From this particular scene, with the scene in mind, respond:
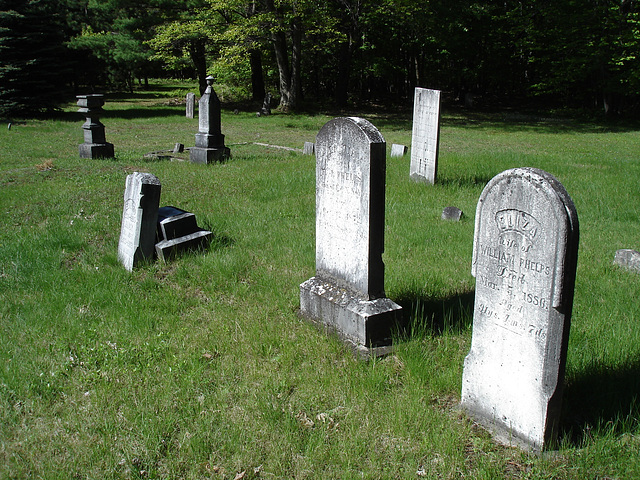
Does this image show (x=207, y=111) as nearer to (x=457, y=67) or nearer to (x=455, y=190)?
(x=455, y=190)

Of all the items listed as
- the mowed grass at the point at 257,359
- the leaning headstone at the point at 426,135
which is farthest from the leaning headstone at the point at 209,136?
the leaning headstone at the point at 426,135

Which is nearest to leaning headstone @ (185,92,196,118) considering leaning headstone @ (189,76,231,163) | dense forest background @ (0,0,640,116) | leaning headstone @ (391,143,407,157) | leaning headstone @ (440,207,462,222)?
dense forest background @ (0,0,640,116)

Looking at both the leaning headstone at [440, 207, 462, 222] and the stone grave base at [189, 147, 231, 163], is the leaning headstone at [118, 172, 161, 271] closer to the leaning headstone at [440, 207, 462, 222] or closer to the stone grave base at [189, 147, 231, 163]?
the leaning headstone at [440, 207, 462, 222]

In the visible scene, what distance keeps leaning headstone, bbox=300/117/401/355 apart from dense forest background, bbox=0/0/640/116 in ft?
67.6

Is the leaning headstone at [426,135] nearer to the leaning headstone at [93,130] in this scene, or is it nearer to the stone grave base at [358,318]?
the stone grave base at [358,318]

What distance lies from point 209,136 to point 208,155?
0.48 m

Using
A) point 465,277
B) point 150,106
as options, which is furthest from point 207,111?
point 150,106

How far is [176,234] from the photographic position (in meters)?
7.07

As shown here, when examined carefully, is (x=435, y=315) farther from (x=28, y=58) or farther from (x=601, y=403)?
(x=28, y=58)

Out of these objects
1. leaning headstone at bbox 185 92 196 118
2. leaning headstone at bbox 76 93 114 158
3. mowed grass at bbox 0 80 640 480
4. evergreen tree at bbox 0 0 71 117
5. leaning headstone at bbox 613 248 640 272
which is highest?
evergreen tree at bbox 0 0 71 117

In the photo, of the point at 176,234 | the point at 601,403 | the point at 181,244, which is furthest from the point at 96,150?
the point at 601,403

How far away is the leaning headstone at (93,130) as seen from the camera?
1381 centimetres

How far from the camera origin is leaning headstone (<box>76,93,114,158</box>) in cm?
1381

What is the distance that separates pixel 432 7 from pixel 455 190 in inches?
912
